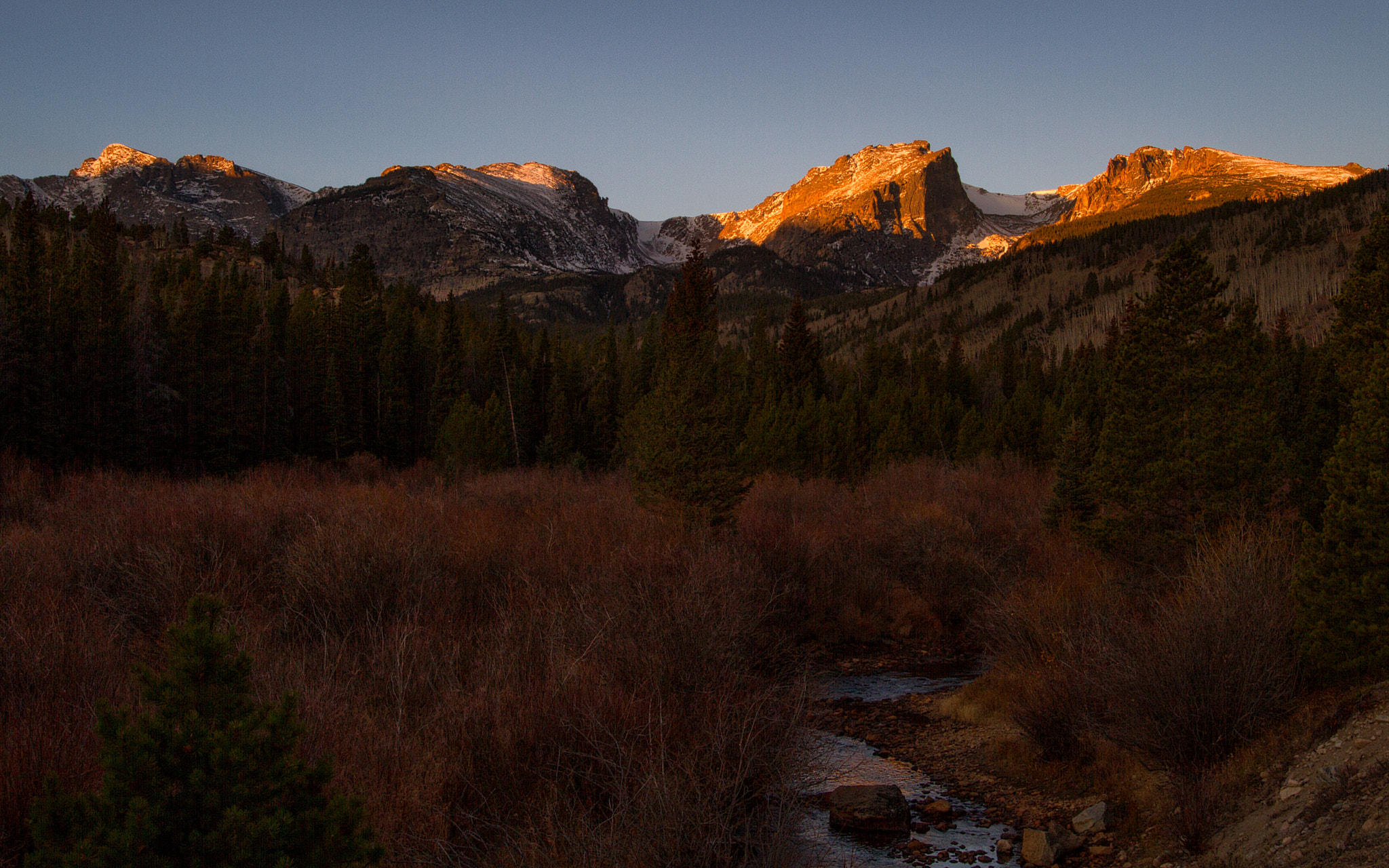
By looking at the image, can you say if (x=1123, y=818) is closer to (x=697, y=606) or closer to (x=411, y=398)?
(x=697, y=606)

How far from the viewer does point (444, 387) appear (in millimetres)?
67188

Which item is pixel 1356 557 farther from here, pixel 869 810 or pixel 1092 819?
pixel 869 810

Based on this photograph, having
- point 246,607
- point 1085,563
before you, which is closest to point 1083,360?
point 1085,563

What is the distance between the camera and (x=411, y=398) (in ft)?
234

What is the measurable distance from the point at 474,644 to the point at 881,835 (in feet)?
21.8

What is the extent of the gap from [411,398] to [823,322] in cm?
13751

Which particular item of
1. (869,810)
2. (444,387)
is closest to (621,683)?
(869,810)

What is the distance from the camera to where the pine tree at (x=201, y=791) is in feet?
9.21

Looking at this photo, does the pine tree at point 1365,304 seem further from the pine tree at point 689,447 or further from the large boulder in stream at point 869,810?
the pine tree at point 689,447

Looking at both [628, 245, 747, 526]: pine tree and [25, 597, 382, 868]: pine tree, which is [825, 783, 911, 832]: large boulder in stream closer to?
[25, 597, 382, 868]: pine tree

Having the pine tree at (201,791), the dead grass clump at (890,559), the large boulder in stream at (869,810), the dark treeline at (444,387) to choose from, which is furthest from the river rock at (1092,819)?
the pine tree at (201,791)

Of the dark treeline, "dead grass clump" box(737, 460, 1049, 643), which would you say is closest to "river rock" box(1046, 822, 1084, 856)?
"dead grass clump" box(737, 460, 1049, 643)

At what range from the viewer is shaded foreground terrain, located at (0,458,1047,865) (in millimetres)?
6684

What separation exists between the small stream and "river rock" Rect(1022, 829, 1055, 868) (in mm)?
254
